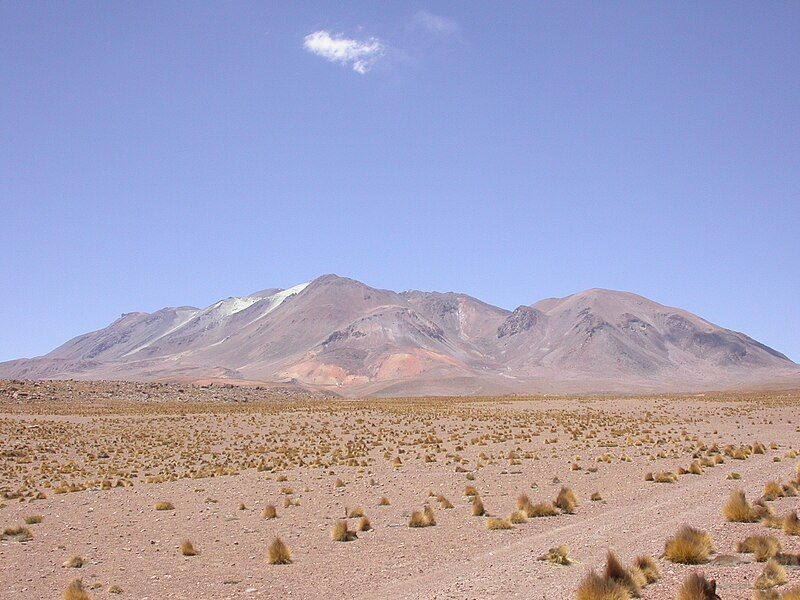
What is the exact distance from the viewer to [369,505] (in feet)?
65.8

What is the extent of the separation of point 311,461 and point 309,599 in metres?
20.2

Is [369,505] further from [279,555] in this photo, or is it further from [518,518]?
[279,555]

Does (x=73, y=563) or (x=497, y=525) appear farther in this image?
(x=497, y=525)

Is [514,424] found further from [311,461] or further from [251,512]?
[251,512]

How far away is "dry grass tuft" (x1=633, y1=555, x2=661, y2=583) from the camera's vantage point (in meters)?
9.68

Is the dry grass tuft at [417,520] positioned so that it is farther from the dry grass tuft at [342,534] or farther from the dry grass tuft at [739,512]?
the dry grass tuft at [739,512]

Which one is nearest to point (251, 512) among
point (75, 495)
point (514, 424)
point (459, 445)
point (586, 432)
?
point (75, 495)

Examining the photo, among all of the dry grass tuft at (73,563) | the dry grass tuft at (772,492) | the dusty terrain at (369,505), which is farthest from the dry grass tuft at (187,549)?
the dry grass tuft at (772,492)

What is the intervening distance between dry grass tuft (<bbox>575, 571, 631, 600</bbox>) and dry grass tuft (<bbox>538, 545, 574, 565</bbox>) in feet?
9.16

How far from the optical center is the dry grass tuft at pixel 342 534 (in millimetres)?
15633

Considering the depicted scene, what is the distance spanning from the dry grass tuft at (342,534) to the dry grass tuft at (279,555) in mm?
1642

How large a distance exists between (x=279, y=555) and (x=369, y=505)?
6.34 meters

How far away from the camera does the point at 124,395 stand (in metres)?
92.2

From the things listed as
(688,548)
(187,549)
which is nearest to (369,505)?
(187,549)
